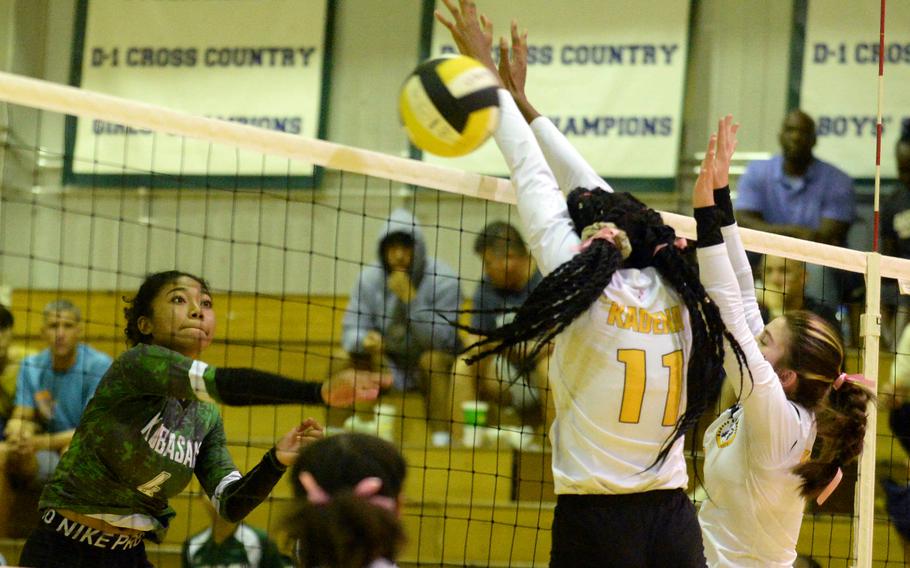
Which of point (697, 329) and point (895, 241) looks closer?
point (697, 329)

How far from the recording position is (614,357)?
11.5 ft

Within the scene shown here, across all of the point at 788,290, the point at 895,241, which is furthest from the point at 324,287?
the point at 895,241

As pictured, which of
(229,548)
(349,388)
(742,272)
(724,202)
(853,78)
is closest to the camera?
(349,388)

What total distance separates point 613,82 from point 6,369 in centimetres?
490

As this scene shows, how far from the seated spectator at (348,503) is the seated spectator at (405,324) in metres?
4.44

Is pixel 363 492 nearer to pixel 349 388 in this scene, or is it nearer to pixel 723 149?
pixel 349 388

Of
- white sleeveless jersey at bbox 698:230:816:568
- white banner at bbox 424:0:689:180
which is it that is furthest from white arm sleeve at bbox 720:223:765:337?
white banner at bbox 424:0:689:180

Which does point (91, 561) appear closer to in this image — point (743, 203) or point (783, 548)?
point (783, 548)

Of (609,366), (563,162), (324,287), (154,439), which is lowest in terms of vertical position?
(154,439)

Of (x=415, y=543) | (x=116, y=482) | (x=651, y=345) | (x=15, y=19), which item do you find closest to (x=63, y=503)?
(x=116, y=482)

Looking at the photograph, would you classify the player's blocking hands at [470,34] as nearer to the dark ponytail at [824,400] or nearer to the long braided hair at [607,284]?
the long braided hair at [607,284]

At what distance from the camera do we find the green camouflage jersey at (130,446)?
12.7 ft

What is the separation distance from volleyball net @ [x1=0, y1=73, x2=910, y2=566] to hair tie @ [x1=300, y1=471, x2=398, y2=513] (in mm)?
1798

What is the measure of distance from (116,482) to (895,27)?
735 cm
